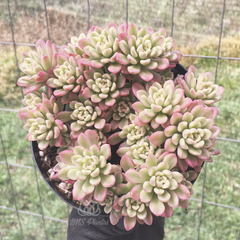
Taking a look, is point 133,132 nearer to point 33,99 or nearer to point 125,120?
point 125,120

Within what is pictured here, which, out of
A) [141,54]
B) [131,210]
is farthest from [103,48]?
[131,210]

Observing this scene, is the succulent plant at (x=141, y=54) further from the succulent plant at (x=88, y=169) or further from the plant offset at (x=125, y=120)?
the succulent plant at (x=88, y=169)

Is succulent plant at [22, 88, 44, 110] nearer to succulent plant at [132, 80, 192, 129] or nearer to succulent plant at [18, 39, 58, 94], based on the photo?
succulent plant at [18, 39, 58, 94]

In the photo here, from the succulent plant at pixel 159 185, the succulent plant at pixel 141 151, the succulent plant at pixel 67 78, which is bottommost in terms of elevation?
the succulent plant at pixel 159 185

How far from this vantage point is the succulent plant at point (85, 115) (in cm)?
52

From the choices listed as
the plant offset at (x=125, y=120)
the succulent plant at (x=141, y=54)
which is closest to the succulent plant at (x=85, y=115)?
the plant offset at (x=125, y=120)

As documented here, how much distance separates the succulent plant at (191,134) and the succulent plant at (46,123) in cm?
19

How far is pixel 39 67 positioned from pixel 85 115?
142 millimetres

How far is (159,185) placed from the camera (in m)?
0.44

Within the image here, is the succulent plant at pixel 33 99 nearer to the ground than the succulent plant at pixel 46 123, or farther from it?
farther from it

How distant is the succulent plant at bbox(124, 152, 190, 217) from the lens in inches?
17.2

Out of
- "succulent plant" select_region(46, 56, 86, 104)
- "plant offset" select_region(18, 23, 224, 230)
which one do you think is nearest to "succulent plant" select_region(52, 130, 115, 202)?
"plant offset" select_region(18, 23, 224, 230)

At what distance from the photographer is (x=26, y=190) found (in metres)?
1.68

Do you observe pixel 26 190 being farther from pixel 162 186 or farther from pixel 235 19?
pixel 235 19
